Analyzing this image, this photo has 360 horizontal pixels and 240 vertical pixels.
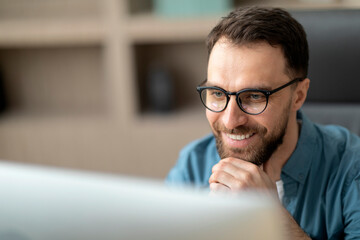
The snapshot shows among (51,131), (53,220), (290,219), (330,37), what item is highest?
(330,37)

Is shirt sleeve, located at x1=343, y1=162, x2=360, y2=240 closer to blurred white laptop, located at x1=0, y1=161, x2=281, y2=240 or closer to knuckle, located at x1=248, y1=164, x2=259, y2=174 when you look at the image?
knuckle, located at x1=248, y1=164, x2=259, y2=174

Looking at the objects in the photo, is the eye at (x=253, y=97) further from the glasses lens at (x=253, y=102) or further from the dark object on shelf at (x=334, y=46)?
the dark object on shelf at (x=334, y=46)

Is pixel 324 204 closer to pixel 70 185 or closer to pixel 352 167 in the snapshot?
pixel 352 167

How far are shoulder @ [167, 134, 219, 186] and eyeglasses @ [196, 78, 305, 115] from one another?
24 centimetres

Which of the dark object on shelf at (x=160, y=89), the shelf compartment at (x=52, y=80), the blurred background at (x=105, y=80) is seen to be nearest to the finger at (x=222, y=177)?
the blurred background at (x=105, y=80)

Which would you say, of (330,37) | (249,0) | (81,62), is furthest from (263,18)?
(81,62)

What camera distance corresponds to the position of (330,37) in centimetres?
133

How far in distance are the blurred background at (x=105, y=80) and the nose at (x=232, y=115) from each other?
51.0 inches

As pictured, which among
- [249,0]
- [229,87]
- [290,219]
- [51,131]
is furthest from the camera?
[51,131]

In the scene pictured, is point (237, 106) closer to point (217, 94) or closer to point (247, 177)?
point (217, 94)

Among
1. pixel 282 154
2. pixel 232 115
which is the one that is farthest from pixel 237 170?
pixel 282 154

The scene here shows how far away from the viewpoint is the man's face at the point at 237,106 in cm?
107

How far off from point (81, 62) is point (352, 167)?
2093 millimetres

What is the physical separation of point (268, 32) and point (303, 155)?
345mm
